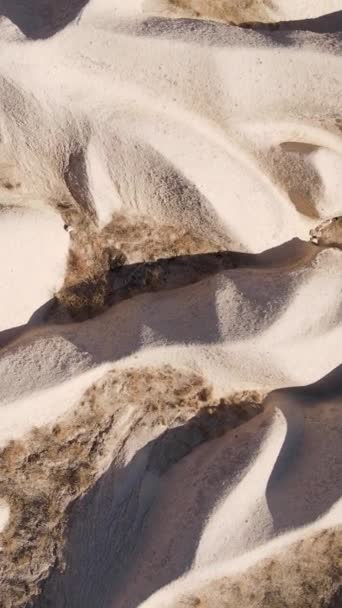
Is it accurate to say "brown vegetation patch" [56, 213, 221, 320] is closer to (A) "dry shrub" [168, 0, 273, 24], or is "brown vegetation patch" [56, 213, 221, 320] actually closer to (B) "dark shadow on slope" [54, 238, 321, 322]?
(B) "dark shadow on slope" [54, 238, 321, 322]

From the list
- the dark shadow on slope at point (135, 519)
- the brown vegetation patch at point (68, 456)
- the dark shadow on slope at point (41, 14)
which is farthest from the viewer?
the brown vegetation patch at point (68, 456)

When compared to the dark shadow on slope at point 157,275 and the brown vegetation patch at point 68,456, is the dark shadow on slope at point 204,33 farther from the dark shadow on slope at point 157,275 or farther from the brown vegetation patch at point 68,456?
the brown vegetation patch at point 68,456

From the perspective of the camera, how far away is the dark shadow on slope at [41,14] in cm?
231

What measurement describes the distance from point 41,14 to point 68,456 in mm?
1750

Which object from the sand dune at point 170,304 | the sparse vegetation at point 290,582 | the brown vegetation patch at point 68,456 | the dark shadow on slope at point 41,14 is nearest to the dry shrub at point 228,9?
the sand dune at point 170,304

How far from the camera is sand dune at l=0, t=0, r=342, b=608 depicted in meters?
2.37

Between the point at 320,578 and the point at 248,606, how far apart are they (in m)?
0.32

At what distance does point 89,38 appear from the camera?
2314 mm

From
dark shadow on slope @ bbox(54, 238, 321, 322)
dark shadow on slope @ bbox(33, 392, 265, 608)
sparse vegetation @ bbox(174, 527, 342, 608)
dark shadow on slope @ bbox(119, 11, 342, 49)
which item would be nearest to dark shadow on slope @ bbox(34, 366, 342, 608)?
dark shadow on slope @ bbox(33, 392, 265, 608)

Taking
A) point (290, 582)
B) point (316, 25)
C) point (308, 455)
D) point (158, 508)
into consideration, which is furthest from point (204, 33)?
point (290, 582)

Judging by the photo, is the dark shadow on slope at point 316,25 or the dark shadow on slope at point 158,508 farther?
the dark shadow on slope at point 316,25

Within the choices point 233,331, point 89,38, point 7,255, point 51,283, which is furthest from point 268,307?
point 89,38

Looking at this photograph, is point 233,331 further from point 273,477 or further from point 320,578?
point 320,578

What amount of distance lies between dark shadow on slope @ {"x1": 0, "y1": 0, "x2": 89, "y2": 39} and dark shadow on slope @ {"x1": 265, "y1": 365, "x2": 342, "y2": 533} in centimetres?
168
